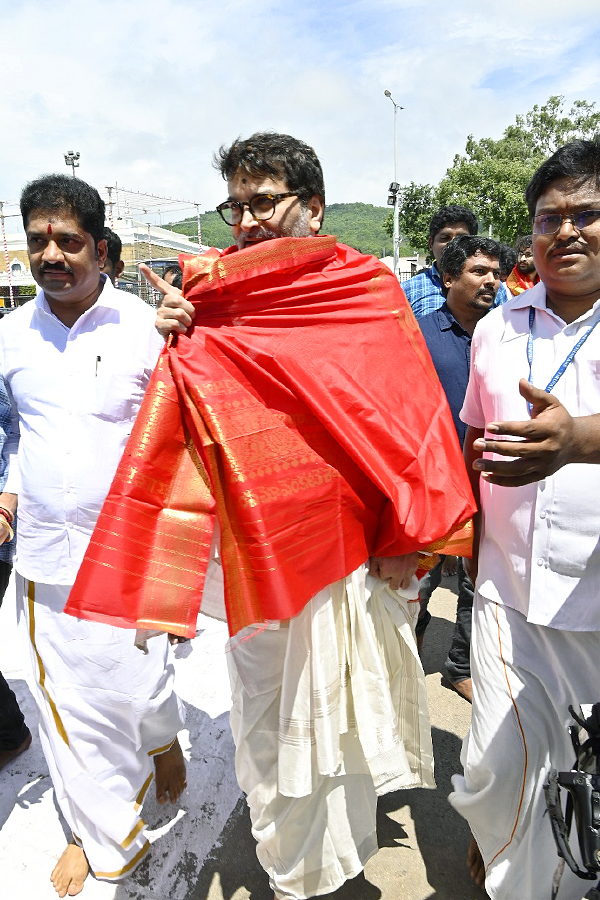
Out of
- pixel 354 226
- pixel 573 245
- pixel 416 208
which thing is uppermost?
pixel 354 226

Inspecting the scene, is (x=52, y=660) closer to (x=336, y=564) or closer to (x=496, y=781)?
(x=336, y=564)

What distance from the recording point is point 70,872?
237cm

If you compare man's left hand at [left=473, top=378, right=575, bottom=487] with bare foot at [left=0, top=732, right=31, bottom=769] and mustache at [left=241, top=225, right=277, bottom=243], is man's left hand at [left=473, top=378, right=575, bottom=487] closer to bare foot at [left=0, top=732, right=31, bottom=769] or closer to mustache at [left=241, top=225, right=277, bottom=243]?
mustache at [left=241, top=225, right=277, bottom=243]

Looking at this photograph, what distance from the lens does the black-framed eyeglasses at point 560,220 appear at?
1.90 m

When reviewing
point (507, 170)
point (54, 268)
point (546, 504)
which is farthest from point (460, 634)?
point (507, 170)

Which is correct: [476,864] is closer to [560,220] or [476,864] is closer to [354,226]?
[560,220]

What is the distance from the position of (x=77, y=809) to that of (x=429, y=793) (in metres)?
1.34

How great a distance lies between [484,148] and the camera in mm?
29531

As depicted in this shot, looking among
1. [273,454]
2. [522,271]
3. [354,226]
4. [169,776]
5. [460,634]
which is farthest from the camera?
[354,226]

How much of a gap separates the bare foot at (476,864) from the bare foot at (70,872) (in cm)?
133

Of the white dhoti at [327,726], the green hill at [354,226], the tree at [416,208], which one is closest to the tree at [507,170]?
the tree at [416,208]

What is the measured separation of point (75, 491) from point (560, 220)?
5.68ft

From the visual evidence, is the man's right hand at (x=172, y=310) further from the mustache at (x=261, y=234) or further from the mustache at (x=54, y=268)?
the mustache at (x=54, y=268)

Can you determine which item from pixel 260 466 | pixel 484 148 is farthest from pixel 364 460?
pixel 484 148
